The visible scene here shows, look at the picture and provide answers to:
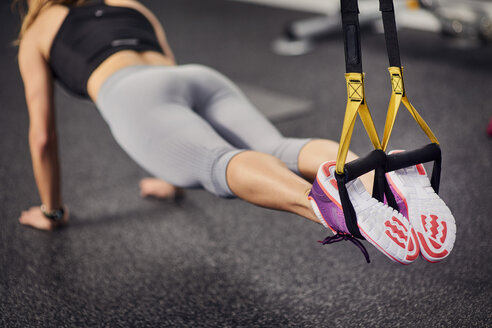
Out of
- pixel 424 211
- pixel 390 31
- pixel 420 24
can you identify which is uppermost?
pixel 390 31

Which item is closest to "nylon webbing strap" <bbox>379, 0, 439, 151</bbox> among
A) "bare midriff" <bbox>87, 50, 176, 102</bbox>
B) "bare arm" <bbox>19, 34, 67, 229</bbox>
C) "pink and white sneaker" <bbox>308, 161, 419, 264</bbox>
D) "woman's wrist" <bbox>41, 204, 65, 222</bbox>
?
"pink and white sneaker" <bbox>308, 161, 419, 264</bbox>

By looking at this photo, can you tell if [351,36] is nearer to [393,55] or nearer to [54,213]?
[393,55]

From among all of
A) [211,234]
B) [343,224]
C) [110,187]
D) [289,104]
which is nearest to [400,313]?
[343,224]

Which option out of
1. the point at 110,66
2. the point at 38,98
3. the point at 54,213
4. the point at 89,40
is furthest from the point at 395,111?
the point at 54,213

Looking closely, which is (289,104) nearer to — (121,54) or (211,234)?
(211,234)

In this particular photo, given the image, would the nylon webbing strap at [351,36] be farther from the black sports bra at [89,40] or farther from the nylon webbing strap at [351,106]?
the black sports bra at [89,40]

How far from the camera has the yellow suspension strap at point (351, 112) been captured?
1026mm

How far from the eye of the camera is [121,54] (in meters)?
1.61

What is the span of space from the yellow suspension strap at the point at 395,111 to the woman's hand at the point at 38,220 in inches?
49.0

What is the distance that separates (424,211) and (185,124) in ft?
2.02

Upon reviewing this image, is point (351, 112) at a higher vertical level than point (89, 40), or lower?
higher

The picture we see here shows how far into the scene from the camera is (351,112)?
1.04 m

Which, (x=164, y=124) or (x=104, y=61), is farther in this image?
(x=104, y=61)

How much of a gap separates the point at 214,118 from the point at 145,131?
0.23 meters
